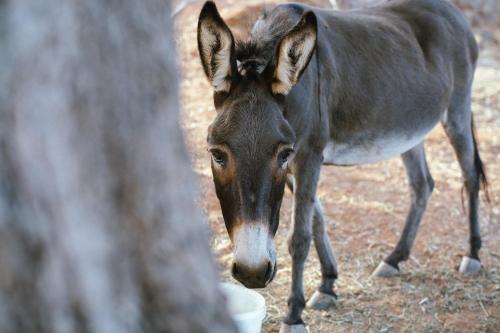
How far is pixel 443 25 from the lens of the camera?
4.40 m

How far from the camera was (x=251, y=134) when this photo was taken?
9.21ft

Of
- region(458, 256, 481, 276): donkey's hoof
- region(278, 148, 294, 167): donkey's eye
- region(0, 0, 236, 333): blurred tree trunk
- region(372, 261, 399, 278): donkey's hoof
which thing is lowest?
region(458, 256, 481, 276): donkey's hoof

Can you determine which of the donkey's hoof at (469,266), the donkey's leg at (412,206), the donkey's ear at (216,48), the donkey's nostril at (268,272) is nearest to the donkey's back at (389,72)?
the donkey's leg at (412,206)

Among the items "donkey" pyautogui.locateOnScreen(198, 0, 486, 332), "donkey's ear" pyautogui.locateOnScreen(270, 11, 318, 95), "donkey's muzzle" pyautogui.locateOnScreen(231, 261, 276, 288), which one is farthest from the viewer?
"donkey's ear" pyautogui.locateOnScreen(270, 11, 318, 95)

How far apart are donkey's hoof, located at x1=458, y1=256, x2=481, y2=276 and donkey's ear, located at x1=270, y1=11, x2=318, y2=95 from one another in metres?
2.15

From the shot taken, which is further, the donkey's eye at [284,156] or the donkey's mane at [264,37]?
the donkey's mane at [264,37]

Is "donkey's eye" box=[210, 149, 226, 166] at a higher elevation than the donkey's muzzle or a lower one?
higher

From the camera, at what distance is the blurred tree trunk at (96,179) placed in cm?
112

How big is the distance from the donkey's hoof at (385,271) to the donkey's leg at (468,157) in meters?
0.46

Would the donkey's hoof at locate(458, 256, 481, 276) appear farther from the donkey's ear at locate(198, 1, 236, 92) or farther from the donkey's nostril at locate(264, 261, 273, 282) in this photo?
the donkey's ear at locate(198, 1, 236, 92)

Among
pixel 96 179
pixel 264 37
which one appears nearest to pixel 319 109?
pixel 264 37

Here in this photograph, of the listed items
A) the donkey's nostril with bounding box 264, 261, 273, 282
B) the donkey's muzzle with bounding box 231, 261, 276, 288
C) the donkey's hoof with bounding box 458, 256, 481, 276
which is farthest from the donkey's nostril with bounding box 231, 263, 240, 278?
the donkey's hoof with bounding box 458, 256, 481, 276

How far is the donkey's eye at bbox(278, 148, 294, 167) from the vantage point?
2.87 meters

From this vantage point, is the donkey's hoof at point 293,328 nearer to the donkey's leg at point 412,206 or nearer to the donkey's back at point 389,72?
the donkey's back at point 389,72
